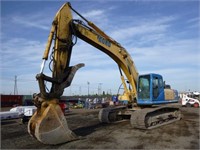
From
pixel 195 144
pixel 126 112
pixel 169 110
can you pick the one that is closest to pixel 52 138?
pixel 195 144

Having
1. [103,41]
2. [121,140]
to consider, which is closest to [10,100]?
[103,41]

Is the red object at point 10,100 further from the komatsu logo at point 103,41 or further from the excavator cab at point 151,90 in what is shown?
the komatsu logo at point 103,41

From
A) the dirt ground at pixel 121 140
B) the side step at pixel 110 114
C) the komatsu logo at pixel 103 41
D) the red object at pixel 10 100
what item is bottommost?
the dirt ground at pixel 121 140

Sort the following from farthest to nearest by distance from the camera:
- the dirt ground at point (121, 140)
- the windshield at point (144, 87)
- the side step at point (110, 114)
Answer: the side step at point (110, 114) → the windshield at point (144, 87) → the dirt ground at point (121, 140)

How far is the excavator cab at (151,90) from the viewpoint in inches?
548

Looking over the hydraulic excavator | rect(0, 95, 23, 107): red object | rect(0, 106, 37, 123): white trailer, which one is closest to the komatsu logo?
the hydraulic excavator

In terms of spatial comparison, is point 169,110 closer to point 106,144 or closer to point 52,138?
point 106,144

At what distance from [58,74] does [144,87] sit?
6357mm

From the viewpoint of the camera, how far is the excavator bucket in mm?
8086

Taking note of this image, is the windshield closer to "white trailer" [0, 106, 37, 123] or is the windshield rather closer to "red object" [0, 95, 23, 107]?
"white trailer" [0, 106, 37, 123]

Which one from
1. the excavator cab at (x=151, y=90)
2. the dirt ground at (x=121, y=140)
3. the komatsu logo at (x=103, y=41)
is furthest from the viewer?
the excavator cab at (x=151, y=90)

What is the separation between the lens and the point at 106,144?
897 centimetres

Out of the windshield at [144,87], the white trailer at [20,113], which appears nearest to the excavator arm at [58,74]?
the windshield at [144,87]

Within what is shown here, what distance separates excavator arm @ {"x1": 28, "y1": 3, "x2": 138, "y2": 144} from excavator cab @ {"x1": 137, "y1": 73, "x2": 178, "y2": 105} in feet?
10.7
